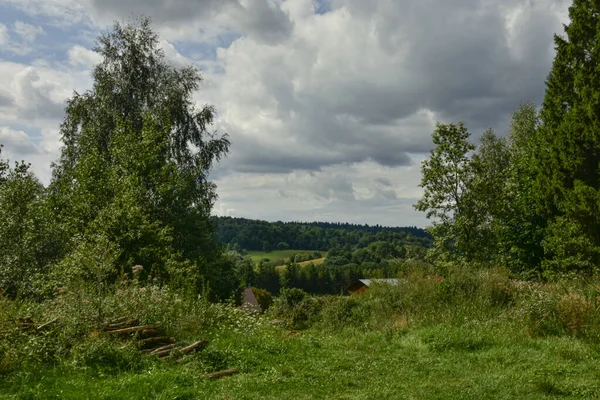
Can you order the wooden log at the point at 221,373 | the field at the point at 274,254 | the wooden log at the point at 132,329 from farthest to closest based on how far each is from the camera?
the field at the point at 274,254, the wooden log at the point at 132,329, the wooden log at the point at 221,373

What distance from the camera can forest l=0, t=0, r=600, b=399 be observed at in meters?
7.28

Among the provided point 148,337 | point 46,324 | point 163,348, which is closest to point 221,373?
point 163,348

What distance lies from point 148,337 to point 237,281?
1834cm

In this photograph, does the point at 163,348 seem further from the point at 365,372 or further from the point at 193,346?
the point at 365,372

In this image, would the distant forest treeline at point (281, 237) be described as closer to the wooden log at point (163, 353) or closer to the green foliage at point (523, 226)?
the green foliage at point (523, 226)

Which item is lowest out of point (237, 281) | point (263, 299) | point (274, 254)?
point (263, 299)

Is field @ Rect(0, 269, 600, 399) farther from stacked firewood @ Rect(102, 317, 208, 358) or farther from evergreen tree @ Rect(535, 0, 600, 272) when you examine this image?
evergreen tree @ Rect(535, 0, 600, 272)

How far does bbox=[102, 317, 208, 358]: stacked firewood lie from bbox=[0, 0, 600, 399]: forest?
0.04 metres

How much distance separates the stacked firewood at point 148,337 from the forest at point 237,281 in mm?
40

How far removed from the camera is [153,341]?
8.71 metres

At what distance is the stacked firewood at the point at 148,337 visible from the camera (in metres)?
8.30

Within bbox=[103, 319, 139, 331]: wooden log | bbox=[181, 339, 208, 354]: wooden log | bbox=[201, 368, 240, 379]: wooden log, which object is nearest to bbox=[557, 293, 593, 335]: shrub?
bbox=[201, 368, 240, 379]: wooden log

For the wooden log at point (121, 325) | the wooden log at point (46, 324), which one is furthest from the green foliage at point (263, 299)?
the wooden log at point (46, 324)

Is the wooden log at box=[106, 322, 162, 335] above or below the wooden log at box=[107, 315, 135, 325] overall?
below
